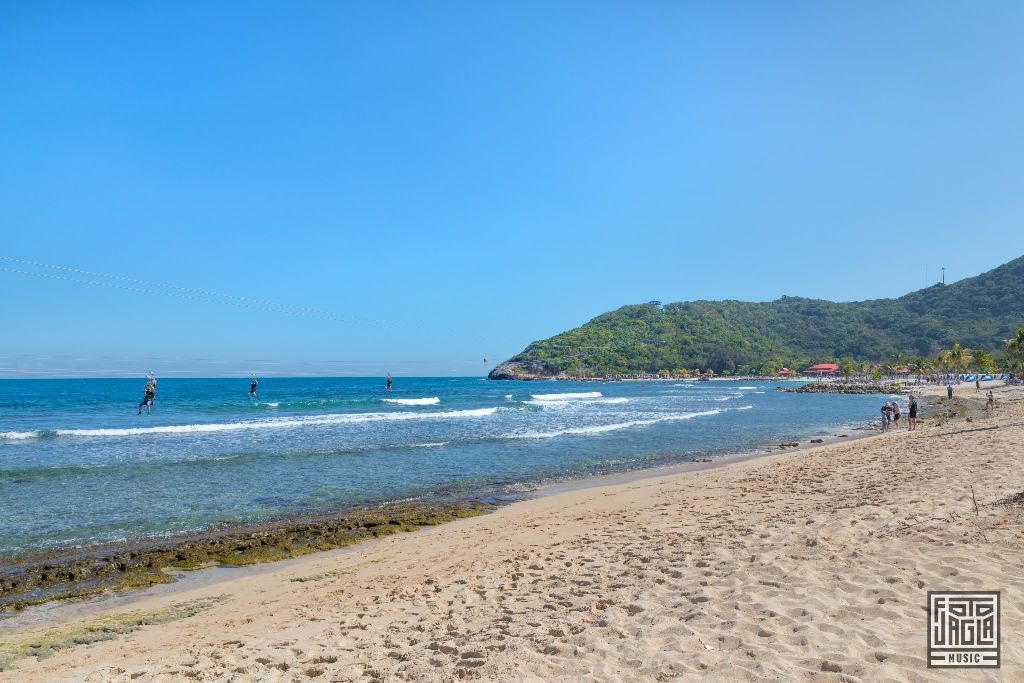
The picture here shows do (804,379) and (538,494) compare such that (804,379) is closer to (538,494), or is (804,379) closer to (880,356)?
(880,356)

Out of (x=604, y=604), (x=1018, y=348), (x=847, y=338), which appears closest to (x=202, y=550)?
(x=604, y=604)

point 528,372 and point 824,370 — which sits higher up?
point 824,370

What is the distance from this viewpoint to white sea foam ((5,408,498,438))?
30125 millimetres

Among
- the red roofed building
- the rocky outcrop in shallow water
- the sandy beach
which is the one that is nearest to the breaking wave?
the sandy beach

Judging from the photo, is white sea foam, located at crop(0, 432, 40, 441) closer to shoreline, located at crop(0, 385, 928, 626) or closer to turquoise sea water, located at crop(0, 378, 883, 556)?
turquoise sea water, located at crop(0, 378, 883, 556)

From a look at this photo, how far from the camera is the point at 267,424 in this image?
35.2 metres

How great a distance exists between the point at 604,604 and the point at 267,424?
33386mm

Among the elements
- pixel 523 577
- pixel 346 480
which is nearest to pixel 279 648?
pixel 523 577

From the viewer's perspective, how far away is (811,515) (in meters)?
9.02

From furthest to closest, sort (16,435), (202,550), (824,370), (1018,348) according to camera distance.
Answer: (824,370) < (1018,348) < (16,435) < (202,550)

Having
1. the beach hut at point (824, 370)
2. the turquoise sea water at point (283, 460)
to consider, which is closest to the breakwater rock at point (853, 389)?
the beach hut at point (824, 370)

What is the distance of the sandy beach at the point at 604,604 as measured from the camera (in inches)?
177

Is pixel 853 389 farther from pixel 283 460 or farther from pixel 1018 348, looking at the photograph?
pixel 283 460

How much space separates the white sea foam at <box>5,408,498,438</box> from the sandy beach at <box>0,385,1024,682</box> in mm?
25514
